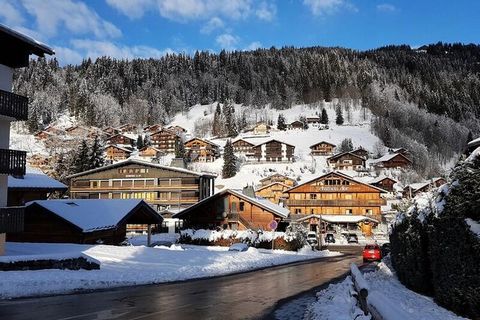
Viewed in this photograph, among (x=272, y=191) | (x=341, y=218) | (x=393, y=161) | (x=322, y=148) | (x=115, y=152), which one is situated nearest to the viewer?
(x=341, y=218)

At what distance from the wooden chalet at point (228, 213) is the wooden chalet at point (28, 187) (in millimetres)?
19653

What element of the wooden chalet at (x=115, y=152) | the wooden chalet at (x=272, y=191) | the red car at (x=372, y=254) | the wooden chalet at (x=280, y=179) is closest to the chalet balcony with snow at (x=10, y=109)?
the red car at (x=372, y=254)

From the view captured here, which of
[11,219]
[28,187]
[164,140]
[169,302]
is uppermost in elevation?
[164,140]

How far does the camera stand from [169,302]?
1485cm

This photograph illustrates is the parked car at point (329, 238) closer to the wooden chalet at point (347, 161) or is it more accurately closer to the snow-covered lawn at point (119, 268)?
the snow-covered lawn at point (119, 268)

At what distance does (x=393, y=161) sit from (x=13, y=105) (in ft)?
410

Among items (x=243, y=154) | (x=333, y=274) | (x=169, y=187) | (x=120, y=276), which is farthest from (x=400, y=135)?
(x=120, y=276)

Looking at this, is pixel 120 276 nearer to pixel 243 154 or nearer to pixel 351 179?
pixel 351 179

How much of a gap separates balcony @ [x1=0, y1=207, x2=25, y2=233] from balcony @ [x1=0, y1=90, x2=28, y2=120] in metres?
4.89

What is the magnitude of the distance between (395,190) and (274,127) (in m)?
87.3

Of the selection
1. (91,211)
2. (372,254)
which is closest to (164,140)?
(91,211)

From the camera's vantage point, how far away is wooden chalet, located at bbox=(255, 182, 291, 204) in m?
103

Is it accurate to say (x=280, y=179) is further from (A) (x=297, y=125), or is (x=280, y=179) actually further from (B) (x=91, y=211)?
(B) (x=91, y=211)

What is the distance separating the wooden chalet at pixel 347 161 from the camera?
432 ft
